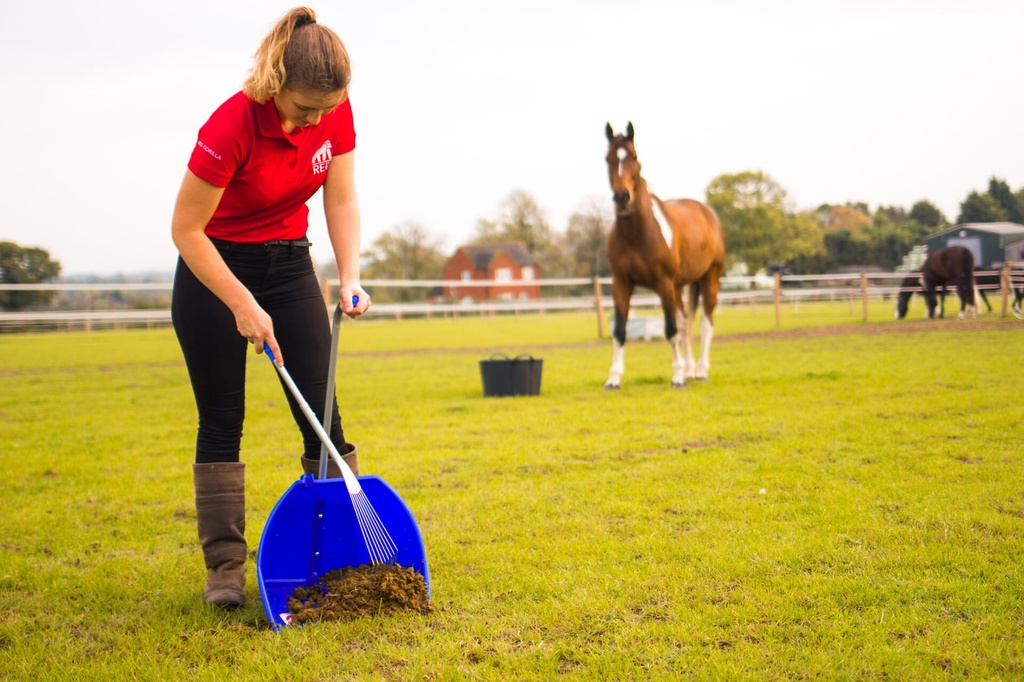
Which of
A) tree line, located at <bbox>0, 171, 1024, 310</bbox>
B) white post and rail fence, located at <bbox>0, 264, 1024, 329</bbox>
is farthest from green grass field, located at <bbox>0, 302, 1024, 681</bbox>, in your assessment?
tree line, located at <bbox>0, 171, 1024, 310</bbox>

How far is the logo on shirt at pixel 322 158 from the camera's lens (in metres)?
2.91

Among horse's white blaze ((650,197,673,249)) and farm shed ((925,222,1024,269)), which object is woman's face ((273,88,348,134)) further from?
farm shed ((925,222,1024,269))

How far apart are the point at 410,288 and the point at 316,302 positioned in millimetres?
51724

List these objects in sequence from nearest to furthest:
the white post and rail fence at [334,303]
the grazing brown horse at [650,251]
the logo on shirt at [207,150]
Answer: the logo on shirt at [207,150] < the grazing brown horse at [650,251] < the white post and rail fence at [334,303]

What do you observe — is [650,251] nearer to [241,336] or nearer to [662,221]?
[662,221]

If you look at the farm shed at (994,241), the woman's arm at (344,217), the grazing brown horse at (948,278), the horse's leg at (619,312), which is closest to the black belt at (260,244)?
the woman's arm at (344,217)

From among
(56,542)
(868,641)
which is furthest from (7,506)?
(868,641)

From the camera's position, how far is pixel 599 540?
3568 millimetres

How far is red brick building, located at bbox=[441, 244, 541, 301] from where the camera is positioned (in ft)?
218

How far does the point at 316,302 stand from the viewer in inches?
125

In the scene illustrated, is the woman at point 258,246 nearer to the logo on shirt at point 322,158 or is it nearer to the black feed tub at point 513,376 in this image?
the logo on shirt at point 322,158

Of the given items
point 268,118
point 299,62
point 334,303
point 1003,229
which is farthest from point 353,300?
point 1003,229

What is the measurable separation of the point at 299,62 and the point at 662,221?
702 centimetres

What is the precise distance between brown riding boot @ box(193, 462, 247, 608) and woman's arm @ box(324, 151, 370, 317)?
0.80m
